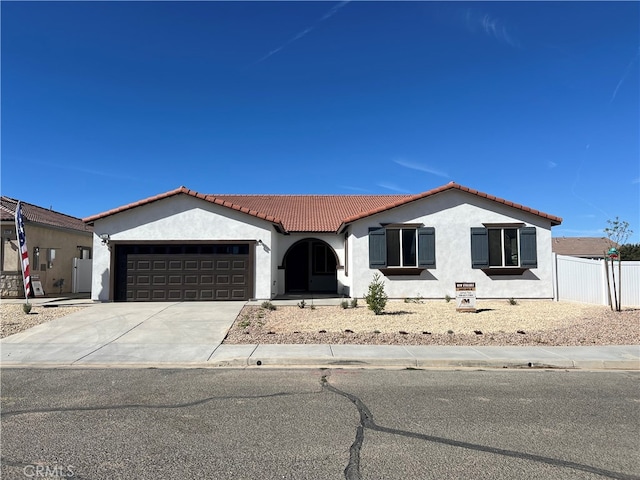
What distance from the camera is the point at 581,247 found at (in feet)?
158

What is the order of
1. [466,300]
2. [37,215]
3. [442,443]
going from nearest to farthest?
[442,443] < [466,300] < [37,215]

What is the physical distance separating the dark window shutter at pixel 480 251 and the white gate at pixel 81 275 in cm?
1852

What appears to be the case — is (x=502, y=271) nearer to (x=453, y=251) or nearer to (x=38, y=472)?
(x=453, y=251)

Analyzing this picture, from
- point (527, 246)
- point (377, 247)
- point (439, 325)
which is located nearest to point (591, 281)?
point (527, 246)

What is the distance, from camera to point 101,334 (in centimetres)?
1058

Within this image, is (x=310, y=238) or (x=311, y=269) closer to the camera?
(x=310, y=238)

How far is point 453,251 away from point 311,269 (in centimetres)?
734

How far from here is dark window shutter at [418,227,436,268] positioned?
17.9m

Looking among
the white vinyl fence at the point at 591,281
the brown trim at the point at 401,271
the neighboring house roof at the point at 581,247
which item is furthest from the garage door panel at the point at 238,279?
the neighboring house roof at the point at 581,247

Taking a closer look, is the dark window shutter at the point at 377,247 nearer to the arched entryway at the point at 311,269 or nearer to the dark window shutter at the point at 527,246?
the arched entryway at the point at 311,269

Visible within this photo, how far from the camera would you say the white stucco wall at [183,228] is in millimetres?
16984

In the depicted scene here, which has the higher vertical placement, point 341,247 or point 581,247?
point 581,247

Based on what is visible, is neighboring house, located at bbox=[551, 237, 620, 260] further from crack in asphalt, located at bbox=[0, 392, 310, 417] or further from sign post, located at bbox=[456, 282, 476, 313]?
crack in asphalt, located at bbox=[0, 392, 310, 417]

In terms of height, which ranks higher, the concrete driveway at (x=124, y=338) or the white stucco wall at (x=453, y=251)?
the white stucco wall at (x=453, y=251)
